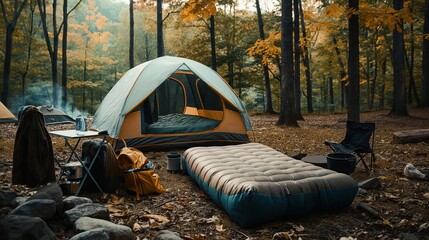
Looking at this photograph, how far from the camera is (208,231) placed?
3066mm

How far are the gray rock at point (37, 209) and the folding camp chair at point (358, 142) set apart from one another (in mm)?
3859

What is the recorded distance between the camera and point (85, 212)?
10.1 ft

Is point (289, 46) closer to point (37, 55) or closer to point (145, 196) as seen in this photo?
point (145, 196)

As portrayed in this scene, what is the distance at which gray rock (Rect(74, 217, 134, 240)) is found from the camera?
271cm

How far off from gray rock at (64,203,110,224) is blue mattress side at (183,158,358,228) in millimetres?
1178

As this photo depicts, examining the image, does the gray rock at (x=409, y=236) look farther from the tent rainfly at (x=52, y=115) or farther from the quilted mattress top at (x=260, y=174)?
the tent rainfly at (x=52, y=115)

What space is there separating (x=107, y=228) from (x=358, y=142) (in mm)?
3976

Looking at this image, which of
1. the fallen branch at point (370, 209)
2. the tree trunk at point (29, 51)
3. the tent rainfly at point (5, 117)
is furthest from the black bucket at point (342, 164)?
the tree trunk at point (29, 51)

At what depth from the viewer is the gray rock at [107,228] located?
271cm

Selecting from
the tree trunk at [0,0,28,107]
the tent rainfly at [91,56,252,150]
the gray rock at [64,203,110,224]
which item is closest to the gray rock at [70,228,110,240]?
the gray rock at [64,203,110,224]

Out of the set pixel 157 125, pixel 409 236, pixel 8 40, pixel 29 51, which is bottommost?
pixel 409 236

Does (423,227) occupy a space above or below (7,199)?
below

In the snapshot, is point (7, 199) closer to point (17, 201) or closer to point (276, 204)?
point (17, 201)

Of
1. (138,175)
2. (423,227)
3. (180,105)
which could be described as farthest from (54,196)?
(180,105)
